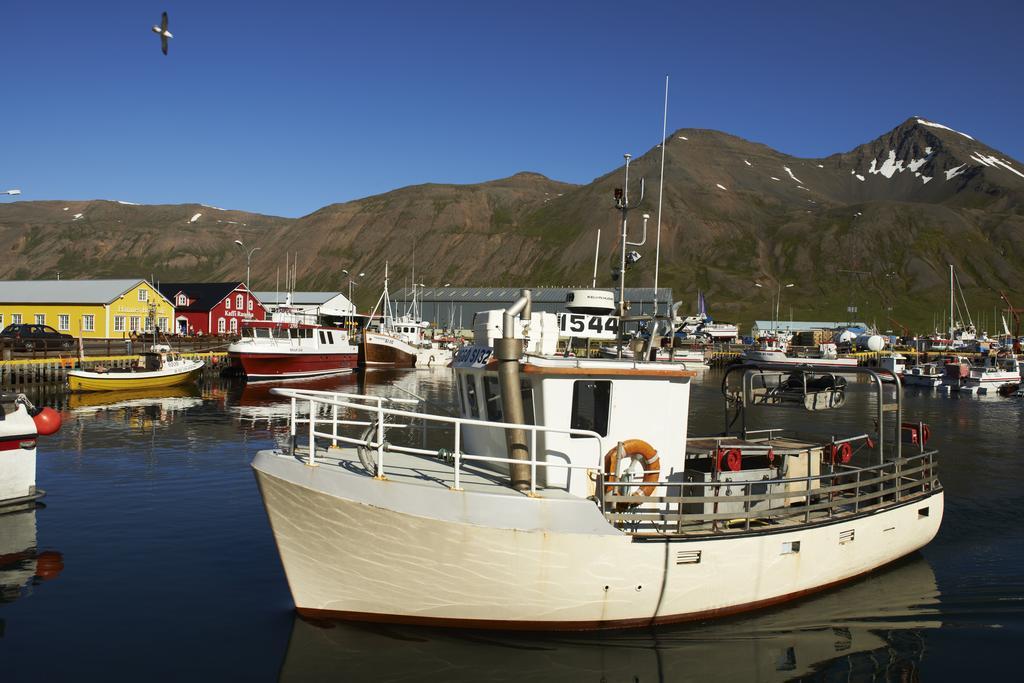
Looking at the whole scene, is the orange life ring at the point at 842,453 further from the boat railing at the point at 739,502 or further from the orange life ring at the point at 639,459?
the orange life ring at the point at 639,459

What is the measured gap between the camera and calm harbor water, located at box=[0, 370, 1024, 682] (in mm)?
10633

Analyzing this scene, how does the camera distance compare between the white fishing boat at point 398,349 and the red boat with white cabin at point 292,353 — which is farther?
the white fishing boat at point 398,349

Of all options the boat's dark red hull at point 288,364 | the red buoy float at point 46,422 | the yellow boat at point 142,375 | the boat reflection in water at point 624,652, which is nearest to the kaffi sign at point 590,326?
the boat reflection in water at point 624,652

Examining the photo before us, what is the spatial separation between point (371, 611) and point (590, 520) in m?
3.61

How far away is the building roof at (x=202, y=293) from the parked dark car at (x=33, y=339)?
20.5 meters

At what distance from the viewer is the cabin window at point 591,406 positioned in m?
12.2

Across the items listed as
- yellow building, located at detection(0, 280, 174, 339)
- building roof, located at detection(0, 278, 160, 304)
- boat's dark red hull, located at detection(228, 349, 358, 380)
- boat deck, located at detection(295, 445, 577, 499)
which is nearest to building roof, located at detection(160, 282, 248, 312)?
yellow building, located at detection(0, 280, 174, 339)

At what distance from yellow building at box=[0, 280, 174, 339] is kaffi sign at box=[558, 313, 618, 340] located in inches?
2526

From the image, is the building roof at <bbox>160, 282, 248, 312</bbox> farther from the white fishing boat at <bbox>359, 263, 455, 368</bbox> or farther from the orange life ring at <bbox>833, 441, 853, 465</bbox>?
the orange life ring at <bbox>833, 441, 853, 465</bbox>

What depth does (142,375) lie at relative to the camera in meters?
45.7

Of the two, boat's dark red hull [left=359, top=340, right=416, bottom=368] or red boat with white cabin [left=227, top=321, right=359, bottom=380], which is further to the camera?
boat's dark red hull [left=359, top=340, right=416, bottom=368]

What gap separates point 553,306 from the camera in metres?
134

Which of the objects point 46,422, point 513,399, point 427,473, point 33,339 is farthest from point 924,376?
point 33,339

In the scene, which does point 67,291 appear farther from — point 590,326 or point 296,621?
point 590,326
